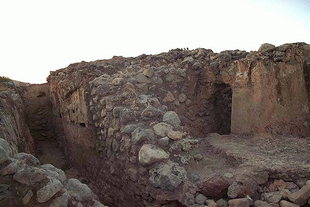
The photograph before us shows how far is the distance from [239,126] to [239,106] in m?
0.38

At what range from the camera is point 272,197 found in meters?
Answer: 3.55

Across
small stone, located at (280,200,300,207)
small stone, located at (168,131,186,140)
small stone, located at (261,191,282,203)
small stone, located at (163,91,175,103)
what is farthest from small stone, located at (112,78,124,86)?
small stone, located at (280,200,300,207)

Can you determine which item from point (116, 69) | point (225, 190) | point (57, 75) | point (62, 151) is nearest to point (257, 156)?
point (225, 190)

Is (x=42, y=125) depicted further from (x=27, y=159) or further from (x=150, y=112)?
(x=27, y=159)

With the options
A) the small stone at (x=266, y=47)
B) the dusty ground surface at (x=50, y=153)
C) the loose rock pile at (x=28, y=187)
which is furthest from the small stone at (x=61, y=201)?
the dusty ground surface at (x=50, y=153)

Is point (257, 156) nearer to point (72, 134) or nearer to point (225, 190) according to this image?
point (225, 190)

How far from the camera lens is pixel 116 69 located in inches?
295

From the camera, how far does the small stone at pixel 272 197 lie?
3500 mm

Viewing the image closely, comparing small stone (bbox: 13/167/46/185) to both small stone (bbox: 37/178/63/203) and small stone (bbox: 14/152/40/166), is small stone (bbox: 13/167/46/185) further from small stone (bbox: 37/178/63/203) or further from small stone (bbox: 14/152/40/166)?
small stone (bbox: 14/152/40/166)

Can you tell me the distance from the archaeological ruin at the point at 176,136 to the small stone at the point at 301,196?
0.4 inches

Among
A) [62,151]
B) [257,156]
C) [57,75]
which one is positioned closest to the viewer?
[257,156]

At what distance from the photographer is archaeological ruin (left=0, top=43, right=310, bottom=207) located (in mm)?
3408

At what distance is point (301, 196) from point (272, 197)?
0.32 m

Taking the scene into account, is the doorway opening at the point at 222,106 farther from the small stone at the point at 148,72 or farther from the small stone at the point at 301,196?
the small stone at the point at 301,196
